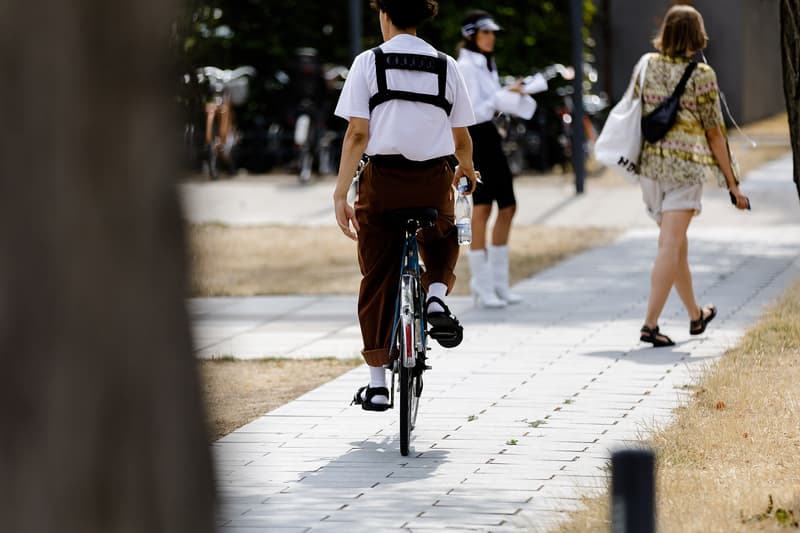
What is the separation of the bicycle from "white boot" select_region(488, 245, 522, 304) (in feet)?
13.5

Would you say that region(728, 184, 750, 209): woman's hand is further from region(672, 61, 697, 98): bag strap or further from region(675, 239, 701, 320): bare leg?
region(672, 61, 697, 98): bag strap

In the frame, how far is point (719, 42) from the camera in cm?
3167

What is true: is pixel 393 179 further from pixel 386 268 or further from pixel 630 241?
pixel 630 241

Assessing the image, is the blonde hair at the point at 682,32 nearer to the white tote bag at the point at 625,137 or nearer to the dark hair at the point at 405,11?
the white tote bag at the point at 625,137

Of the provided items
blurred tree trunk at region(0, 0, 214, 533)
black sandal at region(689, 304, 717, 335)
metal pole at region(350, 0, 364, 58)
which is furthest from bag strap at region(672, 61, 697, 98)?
metal pole at region(350, 0, 364, 58)

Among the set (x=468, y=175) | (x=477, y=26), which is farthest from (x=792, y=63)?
(x=477, y=26)

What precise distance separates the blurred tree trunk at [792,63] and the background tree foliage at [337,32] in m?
16.7

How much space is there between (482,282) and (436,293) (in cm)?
408

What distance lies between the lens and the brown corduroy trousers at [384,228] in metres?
6.46

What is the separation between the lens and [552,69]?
24.0m

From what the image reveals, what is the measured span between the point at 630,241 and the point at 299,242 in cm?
327

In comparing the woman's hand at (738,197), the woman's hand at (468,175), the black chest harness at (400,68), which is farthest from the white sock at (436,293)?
the woman's hand at (738,197)

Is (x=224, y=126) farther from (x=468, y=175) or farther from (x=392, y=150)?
(x=392, y=150)

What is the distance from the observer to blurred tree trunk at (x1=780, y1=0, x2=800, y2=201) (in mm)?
6680
